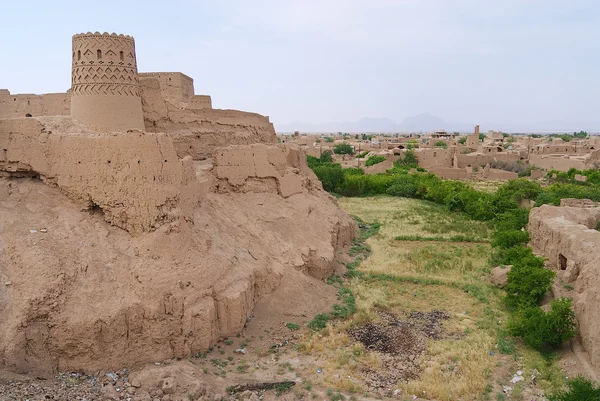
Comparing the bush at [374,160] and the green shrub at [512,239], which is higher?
the bush at [374,160]

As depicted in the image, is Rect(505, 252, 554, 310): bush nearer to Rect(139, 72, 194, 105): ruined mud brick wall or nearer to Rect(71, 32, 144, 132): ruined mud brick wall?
Rect(71, 32, 144, 132): ruined mud brick wall

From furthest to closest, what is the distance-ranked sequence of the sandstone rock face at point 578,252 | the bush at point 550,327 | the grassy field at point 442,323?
the bush at point 550,327
the sandstone rock face at point 578,252
the grassy field at point 442,323

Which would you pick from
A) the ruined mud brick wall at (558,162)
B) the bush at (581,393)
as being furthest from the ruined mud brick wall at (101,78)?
the ruined mud brick wall at (558,162)

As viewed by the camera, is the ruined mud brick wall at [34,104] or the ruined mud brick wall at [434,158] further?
the ruined mud brick wall at [434,158]

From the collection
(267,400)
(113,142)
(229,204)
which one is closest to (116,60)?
(113,142)

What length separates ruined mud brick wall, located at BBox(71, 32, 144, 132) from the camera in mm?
10625

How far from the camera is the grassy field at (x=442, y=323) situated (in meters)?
8.66

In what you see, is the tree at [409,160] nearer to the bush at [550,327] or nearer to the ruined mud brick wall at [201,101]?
the ruined mud brick wall at [201,101]

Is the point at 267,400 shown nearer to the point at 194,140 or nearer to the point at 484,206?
the point at 194,140

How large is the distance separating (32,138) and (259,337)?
6.33 metres

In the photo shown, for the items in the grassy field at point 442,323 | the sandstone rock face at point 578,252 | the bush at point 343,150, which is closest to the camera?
the grassy field at point 442,323

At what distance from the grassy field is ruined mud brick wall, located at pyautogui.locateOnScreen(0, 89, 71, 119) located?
33.2 feet

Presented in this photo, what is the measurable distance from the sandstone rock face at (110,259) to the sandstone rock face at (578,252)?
22.5ft

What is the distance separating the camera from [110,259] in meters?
8.99
